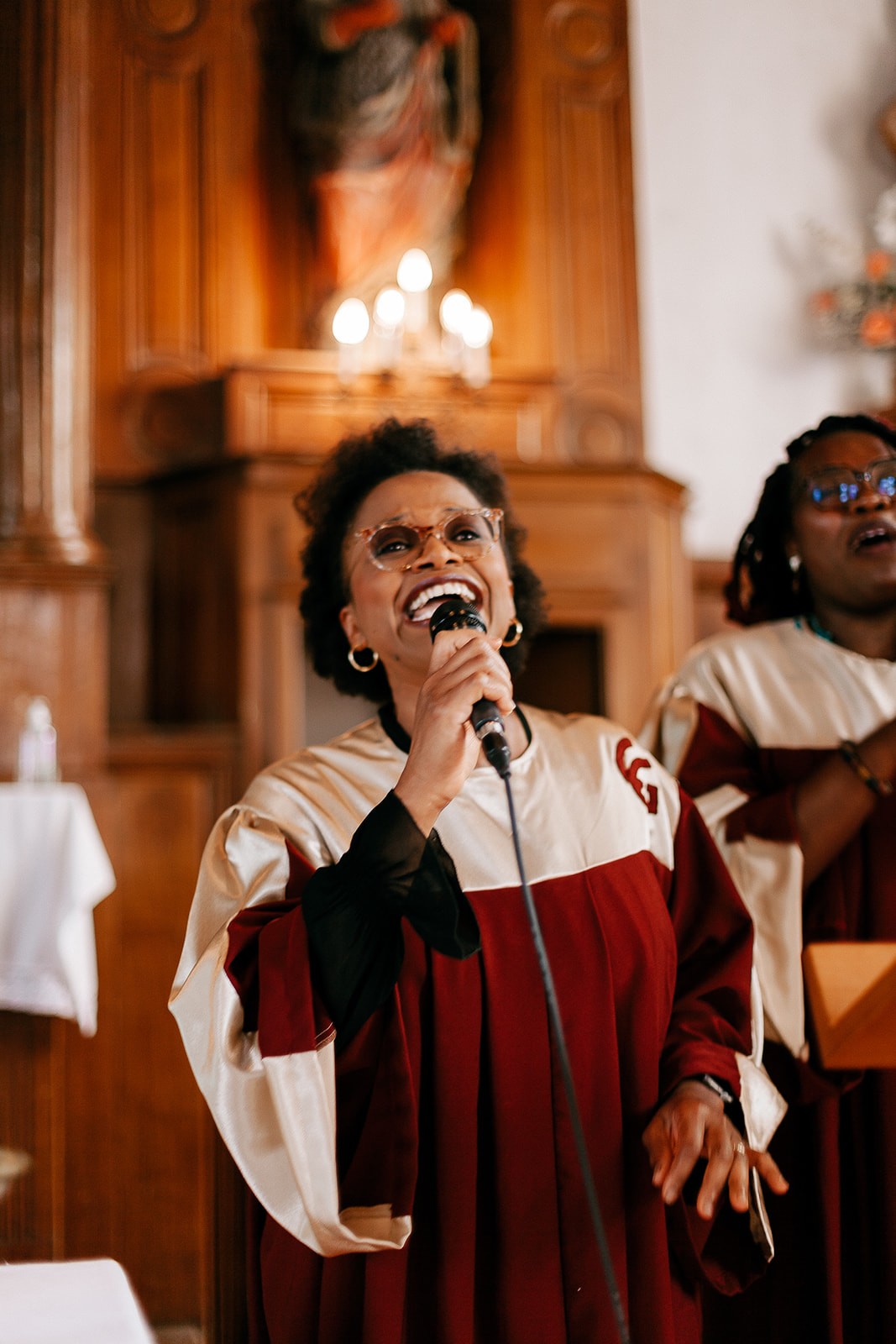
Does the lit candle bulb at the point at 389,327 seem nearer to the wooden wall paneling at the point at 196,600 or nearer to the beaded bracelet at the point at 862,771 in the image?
the wooden wall paneling at the point at 196,600

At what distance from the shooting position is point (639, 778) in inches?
67.3

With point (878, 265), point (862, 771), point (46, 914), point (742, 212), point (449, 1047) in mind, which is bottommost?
point (46, 914)

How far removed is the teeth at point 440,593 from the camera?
64.4 inches

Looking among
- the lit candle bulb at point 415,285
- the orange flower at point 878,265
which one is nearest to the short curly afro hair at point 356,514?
the lit candle bulb at point 415,285

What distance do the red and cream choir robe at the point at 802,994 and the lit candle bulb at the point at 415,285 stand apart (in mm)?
3250

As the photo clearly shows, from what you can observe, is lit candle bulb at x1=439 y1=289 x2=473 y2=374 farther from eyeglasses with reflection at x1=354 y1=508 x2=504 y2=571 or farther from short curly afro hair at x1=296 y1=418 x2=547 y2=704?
eyeglasses with reflection at x1=354 y1=508 x2=504 y2=571

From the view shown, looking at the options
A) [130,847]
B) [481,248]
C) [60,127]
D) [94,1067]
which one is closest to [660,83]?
[481,248]

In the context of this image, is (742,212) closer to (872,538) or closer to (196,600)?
(196,600)

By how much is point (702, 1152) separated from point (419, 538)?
80cm

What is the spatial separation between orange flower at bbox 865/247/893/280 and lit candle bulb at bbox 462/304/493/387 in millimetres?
1576

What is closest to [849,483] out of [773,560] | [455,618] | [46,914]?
[773,560]

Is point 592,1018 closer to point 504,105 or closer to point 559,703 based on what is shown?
point 559,703

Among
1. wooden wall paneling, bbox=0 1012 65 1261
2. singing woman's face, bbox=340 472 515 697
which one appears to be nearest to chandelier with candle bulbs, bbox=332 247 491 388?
wooden wall paneling, bbox=0 1012 65 1261

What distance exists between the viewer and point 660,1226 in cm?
152
